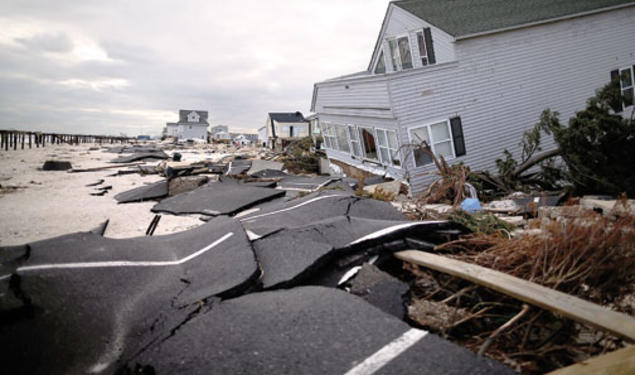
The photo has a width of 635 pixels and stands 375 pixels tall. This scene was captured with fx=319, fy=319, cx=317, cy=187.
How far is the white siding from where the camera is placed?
450 inches

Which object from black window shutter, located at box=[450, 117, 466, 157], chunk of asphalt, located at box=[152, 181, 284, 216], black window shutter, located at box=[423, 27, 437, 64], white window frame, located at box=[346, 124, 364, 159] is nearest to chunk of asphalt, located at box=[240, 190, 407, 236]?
chunk of asphalt, located at box=[152, 181, 284, 216]

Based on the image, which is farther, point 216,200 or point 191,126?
point 191,126

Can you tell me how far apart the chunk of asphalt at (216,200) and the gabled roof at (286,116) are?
159ft

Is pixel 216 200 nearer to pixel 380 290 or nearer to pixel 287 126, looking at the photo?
pixel 380 290

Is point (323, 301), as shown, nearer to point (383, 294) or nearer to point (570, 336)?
point (383, 294)

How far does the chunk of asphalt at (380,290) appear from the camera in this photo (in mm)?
2621

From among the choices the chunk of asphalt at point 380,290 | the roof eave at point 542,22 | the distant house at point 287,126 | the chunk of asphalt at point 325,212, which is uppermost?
the distant house at point 287,126

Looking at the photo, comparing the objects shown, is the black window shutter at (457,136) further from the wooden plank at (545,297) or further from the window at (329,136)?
the wooden plank at (545,297)

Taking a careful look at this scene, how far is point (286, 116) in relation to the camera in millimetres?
58344

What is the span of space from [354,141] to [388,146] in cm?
365

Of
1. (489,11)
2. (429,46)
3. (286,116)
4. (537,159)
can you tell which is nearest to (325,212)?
(537,159)

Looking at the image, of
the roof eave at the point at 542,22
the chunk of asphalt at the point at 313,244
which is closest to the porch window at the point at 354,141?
the roof eave at the point at 542,22

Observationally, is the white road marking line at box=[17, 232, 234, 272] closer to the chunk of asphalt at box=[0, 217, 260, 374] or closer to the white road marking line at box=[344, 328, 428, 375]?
the chunk of asphalt at box=[0, 217, 260, 374]

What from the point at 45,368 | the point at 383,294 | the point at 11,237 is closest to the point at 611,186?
the point at 383,294
